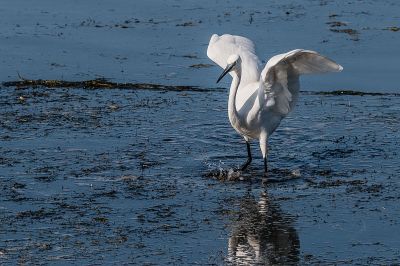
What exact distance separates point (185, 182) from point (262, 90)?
1.55 metres

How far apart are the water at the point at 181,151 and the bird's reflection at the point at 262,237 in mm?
24

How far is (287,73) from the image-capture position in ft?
37.6

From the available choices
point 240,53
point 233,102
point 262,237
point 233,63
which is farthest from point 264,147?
point 262,237

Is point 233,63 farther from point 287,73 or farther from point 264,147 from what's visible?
point 264,147

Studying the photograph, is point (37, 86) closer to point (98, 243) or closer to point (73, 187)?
point (73, 187)

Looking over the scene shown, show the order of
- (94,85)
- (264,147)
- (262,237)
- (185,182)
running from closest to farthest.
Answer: (262,237) → (185,182) → (264,147) → (94,85)

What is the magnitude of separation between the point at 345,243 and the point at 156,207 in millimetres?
1867

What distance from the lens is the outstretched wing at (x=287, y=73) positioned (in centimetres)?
1090

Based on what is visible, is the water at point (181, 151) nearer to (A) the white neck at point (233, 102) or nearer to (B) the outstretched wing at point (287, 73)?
(A) the white neck at point (233, 102)

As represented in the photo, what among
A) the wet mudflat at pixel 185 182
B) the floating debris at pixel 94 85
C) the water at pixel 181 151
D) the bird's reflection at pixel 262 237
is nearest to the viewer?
the bird's reflection at pixel 262 237

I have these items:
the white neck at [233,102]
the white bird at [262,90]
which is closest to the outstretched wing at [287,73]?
the white bird at [262,90]

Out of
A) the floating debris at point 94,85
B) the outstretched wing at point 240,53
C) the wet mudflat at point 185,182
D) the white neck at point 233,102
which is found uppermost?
the outstretched wing at point 240,53

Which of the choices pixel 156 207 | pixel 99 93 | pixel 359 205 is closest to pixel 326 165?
pixel 359 205

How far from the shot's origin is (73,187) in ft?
34.2
